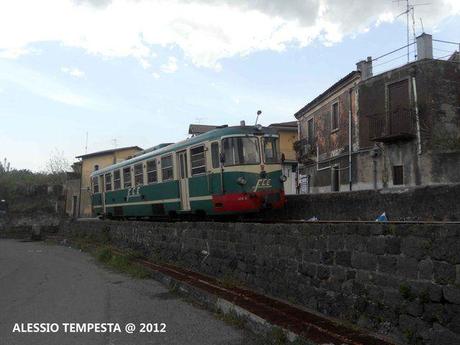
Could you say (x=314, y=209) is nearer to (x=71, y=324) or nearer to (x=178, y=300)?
(x=178, y=300)

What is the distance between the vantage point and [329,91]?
74.0 ft

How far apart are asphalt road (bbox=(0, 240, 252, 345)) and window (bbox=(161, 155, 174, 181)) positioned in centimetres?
313

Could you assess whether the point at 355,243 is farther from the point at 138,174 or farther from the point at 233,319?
the point at 138,174

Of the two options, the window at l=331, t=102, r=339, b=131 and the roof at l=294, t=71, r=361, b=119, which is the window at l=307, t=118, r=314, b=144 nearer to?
the roof at l=294, t=71, r=361, b=119

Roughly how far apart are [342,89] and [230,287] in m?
14.7

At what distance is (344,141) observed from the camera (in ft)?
70.1

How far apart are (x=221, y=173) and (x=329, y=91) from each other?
12.7 meters

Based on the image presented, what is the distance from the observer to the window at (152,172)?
15.1m

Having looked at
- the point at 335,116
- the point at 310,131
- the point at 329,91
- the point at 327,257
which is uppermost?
the point at 329,91

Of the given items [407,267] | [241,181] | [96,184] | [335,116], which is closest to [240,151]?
A: [241,181]

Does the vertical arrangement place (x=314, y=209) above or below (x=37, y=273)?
above

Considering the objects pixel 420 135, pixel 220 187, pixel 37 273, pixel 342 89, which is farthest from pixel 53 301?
pixel 342 89

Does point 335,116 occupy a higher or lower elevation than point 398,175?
higher

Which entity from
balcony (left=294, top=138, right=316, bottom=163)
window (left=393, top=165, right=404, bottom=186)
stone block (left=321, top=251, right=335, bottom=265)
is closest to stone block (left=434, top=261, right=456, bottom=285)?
stone block (left=321, top=251, right=335, bottom=265)
